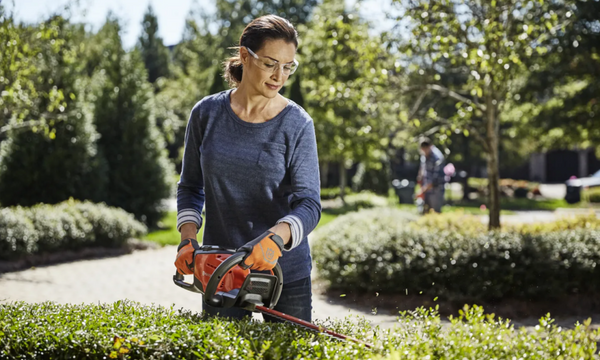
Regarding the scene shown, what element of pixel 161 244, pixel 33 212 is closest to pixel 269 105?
pixel 33 212

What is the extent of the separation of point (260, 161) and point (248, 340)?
0.70 metres

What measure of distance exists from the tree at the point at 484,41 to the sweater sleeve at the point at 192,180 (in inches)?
180

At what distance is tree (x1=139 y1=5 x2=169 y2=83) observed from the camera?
54312mm

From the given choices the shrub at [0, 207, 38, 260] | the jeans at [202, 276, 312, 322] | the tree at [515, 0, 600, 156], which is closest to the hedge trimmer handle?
the jeans at [202, 276, 312, 322]

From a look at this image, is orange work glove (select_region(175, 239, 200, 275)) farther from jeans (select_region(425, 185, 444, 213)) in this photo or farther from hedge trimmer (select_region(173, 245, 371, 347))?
jeans (select_region(425, 185, 444, 213))

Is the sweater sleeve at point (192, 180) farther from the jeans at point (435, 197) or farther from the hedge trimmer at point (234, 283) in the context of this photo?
the jeans at point (435, 197)

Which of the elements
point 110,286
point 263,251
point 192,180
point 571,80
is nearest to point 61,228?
point 110,286

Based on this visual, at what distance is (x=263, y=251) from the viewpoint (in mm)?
2322

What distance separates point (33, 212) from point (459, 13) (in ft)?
23.4

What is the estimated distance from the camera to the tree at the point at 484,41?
7258 mm

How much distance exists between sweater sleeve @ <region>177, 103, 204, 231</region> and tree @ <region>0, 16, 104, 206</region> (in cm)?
944

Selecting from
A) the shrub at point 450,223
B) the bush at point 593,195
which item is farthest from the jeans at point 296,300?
the bush at point 593,195

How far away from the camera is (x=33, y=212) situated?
1023 centimetres

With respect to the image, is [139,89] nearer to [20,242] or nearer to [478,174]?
[20,242]
